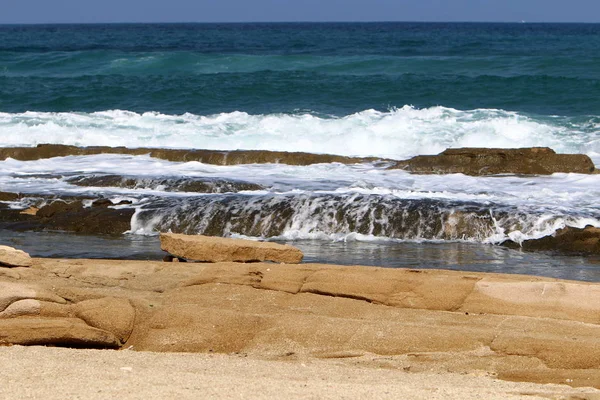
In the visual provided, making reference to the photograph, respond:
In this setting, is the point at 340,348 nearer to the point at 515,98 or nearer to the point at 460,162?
the point at 460,162

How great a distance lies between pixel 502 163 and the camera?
1430cm

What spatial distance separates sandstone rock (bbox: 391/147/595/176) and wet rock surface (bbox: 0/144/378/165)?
4.82 feet

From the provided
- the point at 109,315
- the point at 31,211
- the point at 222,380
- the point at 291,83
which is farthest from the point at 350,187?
the point at 291,83

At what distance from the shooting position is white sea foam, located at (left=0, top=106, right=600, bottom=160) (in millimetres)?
19062

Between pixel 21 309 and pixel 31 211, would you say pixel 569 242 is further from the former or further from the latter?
pixel 31 211

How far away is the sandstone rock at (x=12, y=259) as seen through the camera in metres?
6.91

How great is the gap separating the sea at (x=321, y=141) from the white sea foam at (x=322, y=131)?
0.18 ft

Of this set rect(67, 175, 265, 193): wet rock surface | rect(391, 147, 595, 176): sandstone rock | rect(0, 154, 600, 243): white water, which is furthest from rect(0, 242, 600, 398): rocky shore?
rect(391, 147, 595, 176): sandstone rock

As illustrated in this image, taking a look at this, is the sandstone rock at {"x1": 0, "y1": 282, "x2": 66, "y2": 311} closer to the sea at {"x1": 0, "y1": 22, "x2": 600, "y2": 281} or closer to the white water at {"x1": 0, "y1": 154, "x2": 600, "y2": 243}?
the sea at {"x1": 0, "y1": 22, "x2": 600, "y2": 281}

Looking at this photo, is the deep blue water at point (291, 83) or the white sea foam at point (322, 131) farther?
the deep blue water at point (291, 83)

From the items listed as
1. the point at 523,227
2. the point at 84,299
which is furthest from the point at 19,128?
the point at 84,299

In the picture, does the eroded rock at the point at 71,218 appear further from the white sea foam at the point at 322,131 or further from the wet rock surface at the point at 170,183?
the white sea foam at the point at 322,131

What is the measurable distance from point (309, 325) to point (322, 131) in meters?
14.6

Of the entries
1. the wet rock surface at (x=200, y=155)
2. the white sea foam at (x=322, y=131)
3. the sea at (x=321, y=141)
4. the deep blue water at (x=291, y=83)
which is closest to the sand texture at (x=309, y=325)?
the sea at (x=321, y=141)
